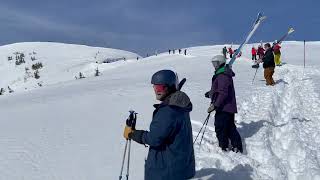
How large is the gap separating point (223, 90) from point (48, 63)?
40.9 meters

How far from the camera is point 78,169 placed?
7.40 m

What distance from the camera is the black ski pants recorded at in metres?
8.72

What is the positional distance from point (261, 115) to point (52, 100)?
5.63 m

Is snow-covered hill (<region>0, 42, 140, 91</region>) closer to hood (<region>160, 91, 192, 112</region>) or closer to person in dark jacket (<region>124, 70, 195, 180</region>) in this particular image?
person in dark jacket (<region>124, 70, 195, 180</region>)

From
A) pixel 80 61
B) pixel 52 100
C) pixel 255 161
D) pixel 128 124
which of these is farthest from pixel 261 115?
pixel 80 61

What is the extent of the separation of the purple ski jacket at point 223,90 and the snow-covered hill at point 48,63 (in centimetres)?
2550

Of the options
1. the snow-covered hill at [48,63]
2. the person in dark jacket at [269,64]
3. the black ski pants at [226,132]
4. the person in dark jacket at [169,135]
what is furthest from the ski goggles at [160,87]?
the snow-covered hill at [48,63]

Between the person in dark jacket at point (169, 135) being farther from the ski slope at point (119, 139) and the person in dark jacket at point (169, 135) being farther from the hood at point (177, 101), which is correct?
the ski slope at point (119, 139)

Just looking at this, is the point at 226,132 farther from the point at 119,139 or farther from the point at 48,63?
the point at 48,63

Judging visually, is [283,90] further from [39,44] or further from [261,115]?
[39,44]

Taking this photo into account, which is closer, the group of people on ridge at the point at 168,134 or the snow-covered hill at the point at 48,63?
the group of people on ridge at the point at 168,134

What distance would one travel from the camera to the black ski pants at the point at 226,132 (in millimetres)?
8719

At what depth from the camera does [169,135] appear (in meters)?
4.93

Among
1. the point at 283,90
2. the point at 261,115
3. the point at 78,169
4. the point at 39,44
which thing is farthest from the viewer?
the point at 39,44
